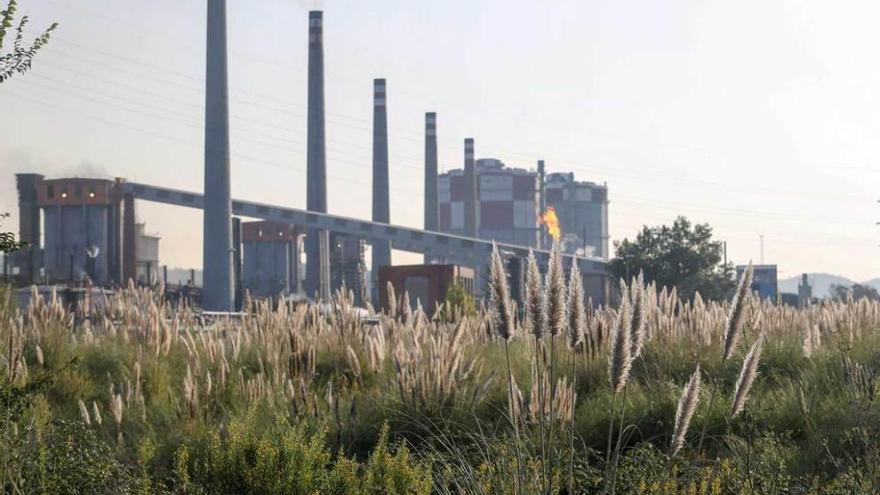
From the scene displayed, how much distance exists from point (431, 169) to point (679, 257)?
51278 millimetres

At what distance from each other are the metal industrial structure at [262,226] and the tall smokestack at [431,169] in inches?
3.1

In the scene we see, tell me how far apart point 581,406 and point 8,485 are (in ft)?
12.7

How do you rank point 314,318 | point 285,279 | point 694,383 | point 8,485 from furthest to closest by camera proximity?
point 285,279 → point 314,318 → point 8,485 → point 694,383

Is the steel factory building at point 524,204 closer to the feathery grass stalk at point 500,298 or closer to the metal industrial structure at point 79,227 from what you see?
the metal industrial structure at point 79,227

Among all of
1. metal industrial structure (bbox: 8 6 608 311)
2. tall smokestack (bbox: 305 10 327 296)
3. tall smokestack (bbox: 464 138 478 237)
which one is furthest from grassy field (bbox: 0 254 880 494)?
tall smokestack (bbox: 464 138 478 237)

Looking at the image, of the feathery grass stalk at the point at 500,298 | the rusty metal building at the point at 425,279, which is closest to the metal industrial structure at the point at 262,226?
the rusty metal building at the point at 425,279

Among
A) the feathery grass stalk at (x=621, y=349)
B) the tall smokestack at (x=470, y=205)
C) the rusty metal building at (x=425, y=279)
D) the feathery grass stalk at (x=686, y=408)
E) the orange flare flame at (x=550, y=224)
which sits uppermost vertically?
the tall smokestack at (x=470, y=205)

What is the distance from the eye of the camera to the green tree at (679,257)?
5778 cm

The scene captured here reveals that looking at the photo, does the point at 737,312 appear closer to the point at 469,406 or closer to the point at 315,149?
the point at 469,406

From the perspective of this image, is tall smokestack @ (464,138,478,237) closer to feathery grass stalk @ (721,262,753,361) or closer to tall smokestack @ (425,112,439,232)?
tall smokestack @ (425,112,439,232)

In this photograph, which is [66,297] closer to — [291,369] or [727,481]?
[291,369]

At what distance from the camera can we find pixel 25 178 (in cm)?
7475

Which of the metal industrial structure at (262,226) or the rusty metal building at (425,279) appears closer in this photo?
the metal industrial structure at (262,226)

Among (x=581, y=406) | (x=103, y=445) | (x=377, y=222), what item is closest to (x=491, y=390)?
(x=581, y=406)
